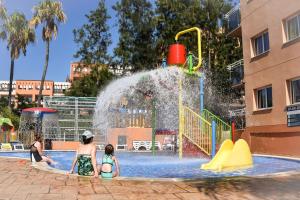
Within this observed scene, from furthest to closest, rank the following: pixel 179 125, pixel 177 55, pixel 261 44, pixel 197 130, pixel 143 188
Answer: pixel 261 44 < pixel 177 55 < pixel 179 125 < pixel 197 130 < pixel 143 188

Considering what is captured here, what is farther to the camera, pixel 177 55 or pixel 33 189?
pixel 177 55

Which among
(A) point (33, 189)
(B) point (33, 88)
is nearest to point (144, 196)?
(A) point (33, 189)

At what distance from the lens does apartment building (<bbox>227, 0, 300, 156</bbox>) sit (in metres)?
17.5

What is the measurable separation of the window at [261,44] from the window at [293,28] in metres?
1.86

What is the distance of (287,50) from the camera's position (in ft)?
58.9

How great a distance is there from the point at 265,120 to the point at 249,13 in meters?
6.14

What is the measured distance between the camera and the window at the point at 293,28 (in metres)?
17.7

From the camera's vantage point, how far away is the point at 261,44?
20938 mm

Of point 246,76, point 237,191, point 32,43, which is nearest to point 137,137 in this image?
point 246,76

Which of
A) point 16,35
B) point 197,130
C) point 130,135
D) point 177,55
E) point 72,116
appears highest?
point 16,35

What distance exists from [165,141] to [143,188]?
20892 millimetres

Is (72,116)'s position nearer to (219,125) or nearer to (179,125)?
(219,125)

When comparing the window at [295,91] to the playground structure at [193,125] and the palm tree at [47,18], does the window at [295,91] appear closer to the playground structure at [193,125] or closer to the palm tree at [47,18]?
the playground structure at [193,125]

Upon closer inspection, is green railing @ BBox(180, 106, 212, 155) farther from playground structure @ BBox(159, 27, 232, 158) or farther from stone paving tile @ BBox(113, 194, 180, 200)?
stone paving tile @ BBox(113, 194, 180, 200)
